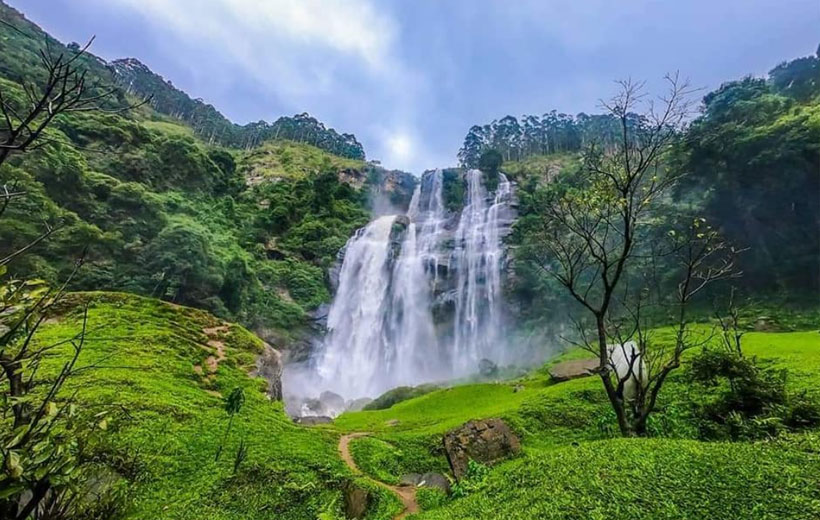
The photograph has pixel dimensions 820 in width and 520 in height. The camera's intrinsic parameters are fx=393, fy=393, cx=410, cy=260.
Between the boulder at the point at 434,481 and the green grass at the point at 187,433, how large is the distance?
48.1 inches

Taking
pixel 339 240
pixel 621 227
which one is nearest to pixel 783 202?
pixel 621 227

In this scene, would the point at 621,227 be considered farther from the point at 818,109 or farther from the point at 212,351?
the point at 212,351

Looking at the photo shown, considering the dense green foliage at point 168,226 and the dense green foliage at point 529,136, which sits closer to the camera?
the dense green foliage at point 168,226

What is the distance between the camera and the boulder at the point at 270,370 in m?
12.3

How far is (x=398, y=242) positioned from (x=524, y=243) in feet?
38.8

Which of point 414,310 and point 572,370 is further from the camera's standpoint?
point 414,310

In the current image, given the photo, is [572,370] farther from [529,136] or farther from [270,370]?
[529,136]

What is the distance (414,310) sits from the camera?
31172mm

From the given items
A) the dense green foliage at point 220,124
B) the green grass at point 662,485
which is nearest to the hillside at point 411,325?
the green grass at point 662,485

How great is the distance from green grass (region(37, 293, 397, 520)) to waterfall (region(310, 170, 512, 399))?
1657 centimetres

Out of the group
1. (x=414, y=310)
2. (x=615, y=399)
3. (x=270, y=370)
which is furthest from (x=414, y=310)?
(x=615, y=399)

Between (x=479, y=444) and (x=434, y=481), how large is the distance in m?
1.12

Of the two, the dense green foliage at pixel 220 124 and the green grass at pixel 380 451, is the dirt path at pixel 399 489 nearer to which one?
the green grass at pixel 380 451

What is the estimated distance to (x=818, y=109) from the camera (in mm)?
19234
